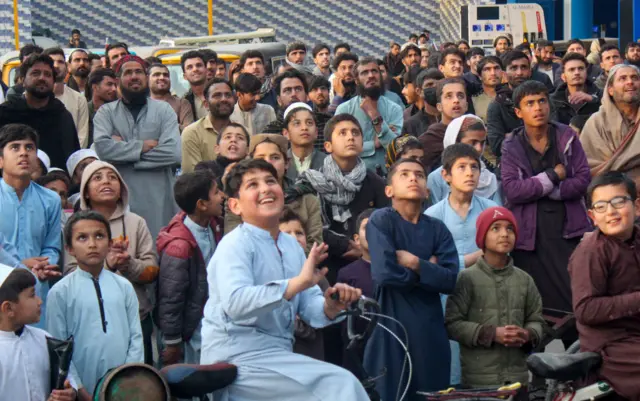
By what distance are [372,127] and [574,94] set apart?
242 centimetres

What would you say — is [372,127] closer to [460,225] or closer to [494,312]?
[460,225]

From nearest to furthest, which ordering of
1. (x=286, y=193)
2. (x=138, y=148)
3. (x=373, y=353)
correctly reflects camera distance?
(x=373, y=353) → (x=286, y=193) → (x=138, y=148)

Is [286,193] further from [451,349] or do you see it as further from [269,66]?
[269,66]

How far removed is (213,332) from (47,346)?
109 cm

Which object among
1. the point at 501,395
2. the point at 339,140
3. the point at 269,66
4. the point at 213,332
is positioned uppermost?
the point at 269,66

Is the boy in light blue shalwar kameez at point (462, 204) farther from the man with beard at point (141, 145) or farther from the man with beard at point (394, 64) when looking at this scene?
the man with beard at point (394, 64)

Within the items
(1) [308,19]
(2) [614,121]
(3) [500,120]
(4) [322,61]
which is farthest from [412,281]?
(1) [308,19]

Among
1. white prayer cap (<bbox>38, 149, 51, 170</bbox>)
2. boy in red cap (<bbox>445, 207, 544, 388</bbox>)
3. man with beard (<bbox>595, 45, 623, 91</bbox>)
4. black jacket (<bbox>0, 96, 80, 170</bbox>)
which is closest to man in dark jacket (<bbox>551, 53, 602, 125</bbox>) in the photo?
man with beard (<bbox>595, 45, 623, 91</bbox>)

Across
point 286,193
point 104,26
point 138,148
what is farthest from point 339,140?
point 104,26

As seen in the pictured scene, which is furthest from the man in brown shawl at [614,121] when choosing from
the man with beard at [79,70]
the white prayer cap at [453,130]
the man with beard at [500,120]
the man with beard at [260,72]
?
the man with beard at [79,70]

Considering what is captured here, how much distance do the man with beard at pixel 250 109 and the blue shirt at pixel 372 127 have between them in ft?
2.40

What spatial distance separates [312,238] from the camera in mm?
7727

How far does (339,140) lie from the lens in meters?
8.30

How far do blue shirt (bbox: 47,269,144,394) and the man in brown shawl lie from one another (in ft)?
12.7
